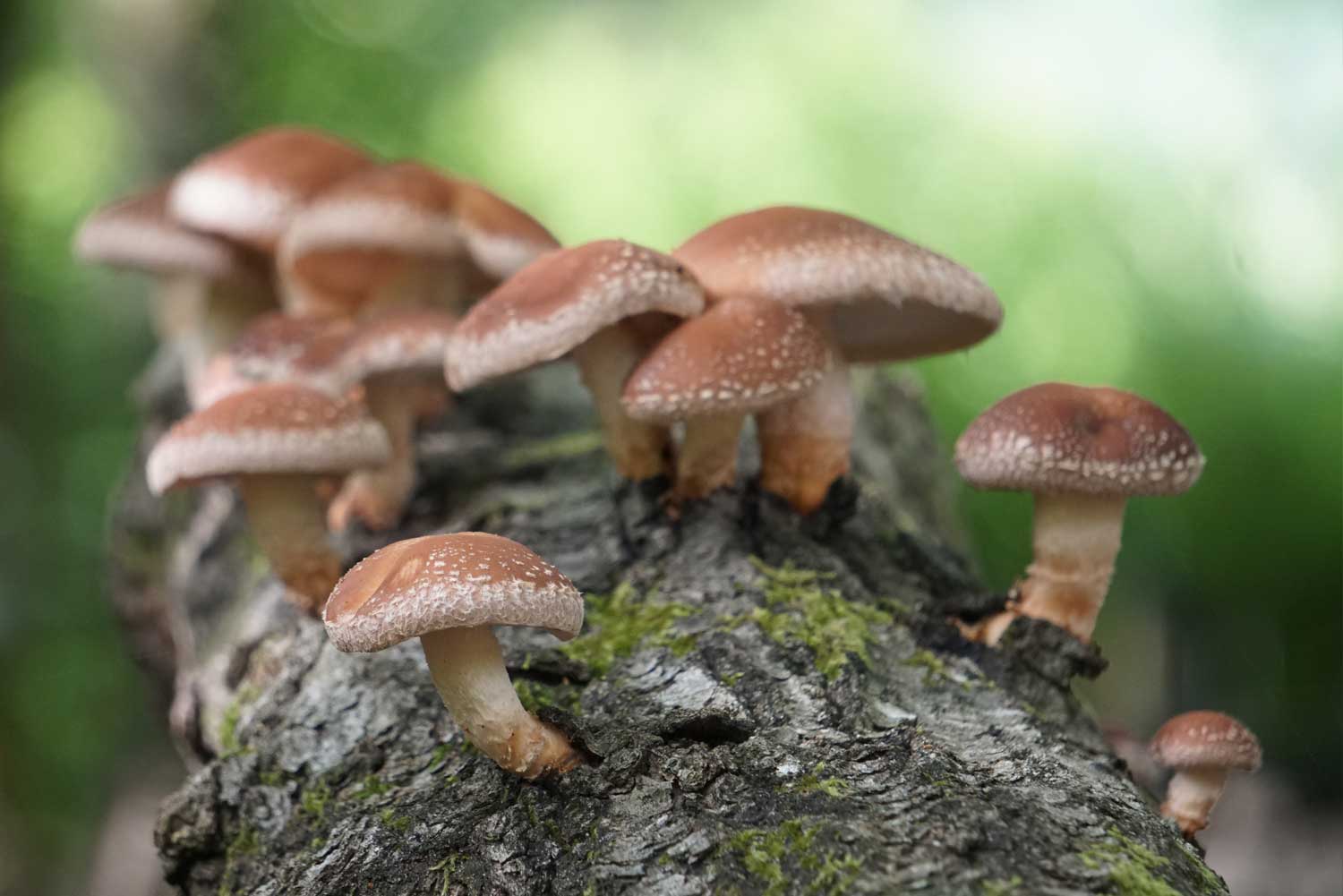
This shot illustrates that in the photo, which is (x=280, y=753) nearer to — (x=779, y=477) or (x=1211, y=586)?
(x=779, y=477)

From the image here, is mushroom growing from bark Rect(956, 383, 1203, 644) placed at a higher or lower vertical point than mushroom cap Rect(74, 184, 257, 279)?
lower

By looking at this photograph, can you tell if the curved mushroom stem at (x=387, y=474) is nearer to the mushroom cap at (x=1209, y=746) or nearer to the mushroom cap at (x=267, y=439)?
the mushroom cap at (x=267, y=439)

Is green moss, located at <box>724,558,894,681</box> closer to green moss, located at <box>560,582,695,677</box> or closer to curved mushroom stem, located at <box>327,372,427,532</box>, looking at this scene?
green moss, located at <box>560,582,695,677</box>

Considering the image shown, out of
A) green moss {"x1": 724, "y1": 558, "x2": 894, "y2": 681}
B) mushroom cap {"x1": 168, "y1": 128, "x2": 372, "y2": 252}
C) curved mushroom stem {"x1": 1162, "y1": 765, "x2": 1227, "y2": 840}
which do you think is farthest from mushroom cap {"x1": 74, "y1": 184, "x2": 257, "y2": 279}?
curved mushroom stem {"x1": 1162, "y1": 765, "x2": 1227, "y2": 840}

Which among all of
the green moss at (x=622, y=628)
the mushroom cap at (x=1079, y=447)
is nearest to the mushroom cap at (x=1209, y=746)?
Result: the mushroom cap at (x=1079, y=447)

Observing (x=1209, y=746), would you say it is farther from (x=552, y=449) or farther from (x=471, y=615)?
(x=552, y=449)

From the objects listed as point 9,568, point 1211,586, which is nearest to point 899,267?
point 1211,586
